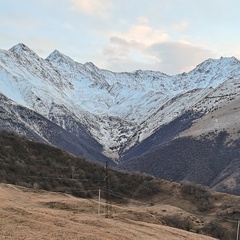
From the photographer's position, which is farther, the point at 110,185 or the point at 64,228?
the point at 110,185

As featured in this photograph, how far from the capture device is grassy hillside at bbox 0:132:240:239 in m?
74.8

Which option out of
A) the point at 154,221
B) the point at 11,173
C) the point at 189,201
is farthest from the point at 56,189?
the point at 154,221

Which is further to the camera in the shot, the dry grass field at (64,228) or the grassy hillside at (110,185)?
the grassy hillside at (110,185)

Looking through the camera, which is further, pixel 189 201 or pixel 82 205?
pixel 189 201

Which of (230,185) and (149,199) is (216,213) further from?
(230,185)

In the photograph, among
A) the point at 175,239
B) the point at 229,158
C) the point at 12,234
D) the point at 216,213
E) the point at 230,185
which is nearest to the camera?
the point at 12,234

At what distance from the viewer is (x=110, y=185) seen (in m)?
90.8

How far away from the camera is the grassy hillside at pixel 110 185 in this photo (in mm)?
74750

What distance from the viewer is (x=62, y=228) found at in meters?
32.0

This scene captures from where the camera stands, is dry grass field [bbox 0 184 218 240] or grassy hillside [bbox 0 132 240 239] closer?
dry grass field [bbox 0 184 218 240]

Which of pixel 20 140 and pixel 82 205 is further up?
pixel 20 140

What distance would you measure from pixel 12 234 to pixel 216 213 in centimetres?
5407

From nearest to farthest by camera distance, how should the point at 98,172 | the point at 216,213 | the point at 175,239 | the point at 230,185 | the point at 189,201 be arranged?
the point at 175,239 → the point at 216,213 → the point at 189,201 → the point at 98,172 → the point at 230,185

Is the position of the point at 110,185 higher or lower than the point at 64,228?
higher
